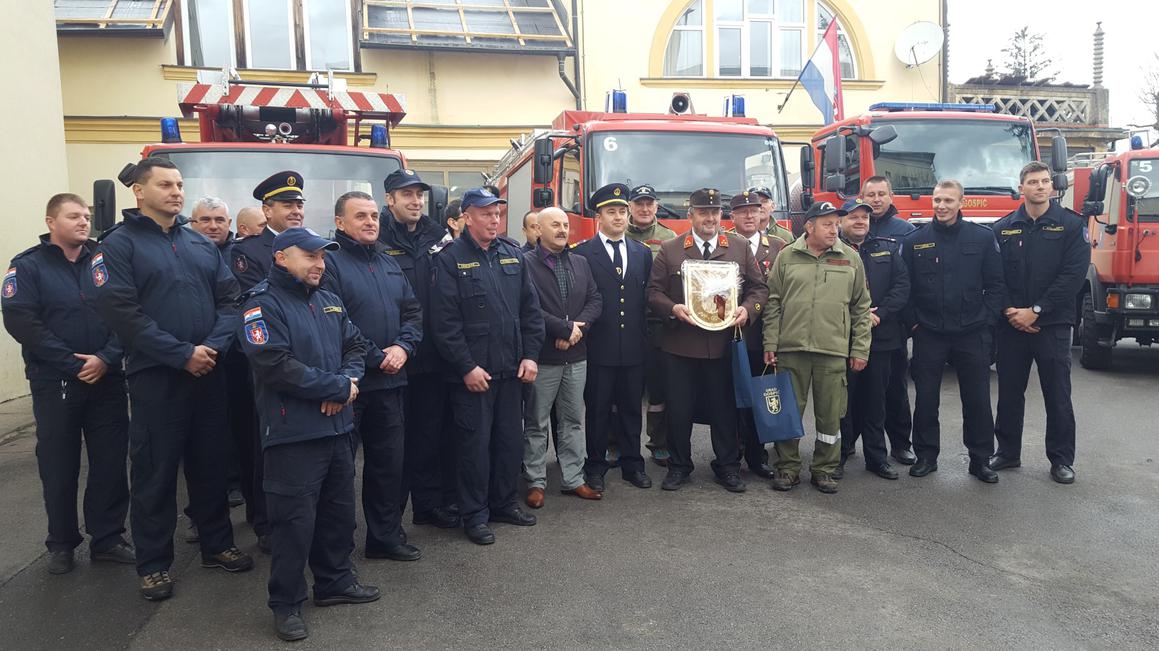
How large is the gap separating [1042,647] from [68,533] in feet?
15.5

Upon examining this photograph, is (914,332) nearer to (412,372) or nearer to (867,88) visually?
(412,372)

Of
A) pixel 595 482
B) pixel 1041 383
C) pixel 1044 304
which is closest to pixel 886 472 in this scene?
pixel 1041 383

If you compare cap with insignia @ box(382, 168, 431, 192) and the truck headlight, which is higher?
cap with insignia @ box(382, 168, 431, 192)

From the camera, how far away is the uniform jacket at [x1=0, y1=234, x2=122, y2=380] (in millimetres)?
4410

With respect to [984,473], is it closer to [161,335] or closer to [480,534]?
[480,534]

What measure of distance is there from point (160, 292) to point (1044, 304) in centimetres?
544

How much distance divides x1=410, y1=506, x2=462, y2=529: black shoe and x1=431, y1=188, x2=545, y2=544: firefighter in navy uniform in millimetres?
237

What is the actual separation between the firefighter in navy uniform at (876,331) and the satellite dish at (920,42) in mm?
11912

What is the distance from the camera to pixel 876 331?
19.9 ft

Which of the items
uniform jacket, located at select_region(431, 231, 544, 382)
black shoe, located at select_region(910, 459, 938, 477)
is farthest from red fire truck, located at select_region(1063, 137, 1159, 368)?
uniform jacket, located at select_region(431, 231, 544, 382)

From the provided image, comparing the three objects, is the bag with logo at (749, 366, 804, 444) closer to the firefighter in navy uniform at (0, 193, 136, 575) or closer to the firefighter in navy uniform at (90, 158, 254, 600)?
the firefighter in navy uniform at (90, 158, 254, 600)

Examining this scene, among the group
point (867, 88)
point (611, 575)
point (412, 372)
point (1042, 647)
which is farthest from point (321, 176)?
point (867, 88)

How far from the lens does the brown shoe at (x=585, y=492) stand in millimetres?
5531

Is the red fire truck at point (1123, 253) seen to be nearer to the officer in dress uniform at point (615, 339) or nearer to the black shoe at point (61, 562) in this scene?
the officer in dress uniform at point (615, 339)
